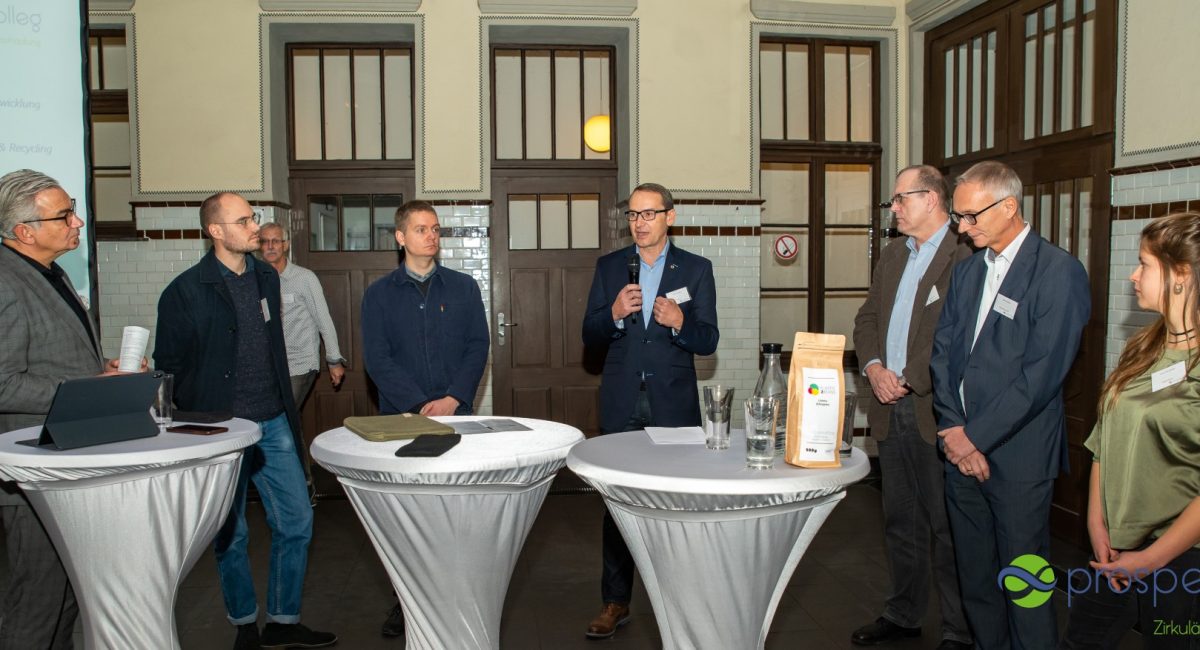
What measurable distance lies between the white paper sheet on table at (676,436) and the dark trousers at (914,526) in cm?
111

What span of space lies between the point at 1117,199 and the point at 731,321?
255cm

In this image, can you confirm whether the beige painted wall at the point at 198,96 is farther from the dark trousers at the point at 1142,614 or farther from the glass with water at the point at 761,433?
the dark trousers at the point at 1142,614

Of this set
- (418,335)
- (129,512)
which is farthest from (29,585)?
(418,335)

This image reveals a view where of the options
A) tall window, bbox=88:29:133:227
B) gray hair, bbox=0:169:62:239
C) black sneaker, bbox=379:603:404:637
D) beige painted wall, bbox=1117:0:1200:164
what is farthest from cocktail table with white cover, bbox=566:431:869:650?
tall window, bbox=88:29:133:227

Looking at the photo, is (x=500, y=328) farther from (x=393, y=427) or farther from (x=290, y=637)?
(x=393, y=427)

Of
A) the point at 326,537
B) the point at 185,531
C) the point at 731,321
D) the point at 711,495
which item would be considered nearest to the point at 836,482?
the point at 711,495

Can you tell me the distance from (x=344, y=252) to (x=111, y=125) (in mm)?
1815

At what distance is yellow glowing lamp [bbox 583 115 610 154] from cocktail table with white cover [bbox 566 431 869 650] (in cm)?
437

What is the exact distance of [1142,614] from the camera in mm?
2148

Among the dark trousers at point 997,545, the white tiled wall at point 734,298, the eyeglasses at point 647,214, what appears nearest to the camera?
the dark trousers at point 997,545

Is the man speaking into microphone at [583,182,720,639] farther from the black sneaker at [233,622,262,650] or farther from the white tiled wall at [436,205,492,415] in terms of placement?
the white tiled wall at [436,205,492,415]

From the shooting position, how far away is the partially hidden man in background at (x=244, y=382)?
3.11 metres

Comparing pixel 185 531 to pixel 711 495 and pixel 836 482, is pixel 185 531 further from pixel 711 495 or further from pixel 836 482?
pixel 836 482

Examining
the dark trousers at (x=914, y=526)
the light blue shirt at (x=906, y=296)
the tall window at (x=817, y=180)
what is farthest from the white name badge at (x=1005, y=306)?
the tall window at (x=817, y=180)
